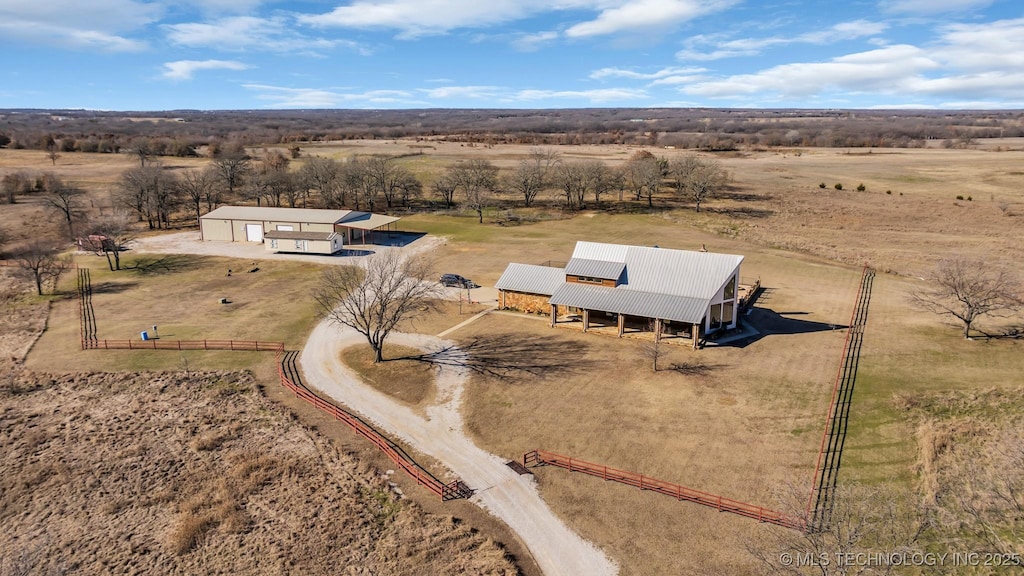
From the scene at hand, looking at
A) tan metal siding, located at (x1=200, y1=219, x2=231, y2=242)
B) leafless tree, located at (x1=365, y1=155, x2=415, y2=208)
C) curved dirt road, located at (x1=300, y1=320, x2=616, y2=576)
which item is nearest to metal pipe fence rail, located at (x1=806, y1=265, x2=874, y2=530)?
curved dirt road, located at (x1=300, y1=320, x2=616, y2=576)

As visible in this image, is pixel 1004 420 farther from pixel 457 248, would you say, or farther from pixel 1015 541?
pixel 457 248

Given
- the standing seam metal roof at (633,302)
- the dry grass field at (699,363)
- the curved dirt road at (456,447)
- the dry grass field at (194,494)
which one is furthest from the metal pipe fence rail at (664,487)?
the standing seam metal roof at (633,302)

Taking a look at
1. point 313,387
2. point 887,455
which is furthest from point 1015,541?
point 313,387

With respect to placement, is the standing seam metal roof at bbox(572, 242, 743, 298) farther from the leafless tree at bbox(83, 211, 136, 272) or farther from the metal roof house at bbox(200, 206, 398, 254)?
the leafless tree at bbox(83, 211, 136, 272)

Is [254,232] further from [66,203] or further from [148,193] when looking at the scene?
[66,203]


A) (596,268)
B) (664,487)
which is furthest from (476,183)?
(664,487)

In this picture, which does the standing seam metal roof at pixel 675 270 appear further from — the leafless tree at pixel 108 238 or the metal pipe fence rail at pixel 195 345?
the leafless tree at pixel 108 238

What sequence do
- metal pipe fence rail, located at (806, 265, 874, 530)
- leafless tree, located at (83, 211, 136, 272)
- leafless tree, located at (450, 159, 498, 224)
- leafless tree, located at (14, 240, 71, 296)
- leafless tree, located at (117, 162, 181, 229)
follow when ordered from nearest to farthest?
1. metal pipe fence rail, located at (806, 265, 874, 530)
2. leafless tree, located at (14, 240, 71, 296)
3. leafless tree, located at (83, 211, 136, 272)
4. leafless tree, located at (117, 162, 181, 229)
5. leafless tree, located at (450, 159, 498, 224)

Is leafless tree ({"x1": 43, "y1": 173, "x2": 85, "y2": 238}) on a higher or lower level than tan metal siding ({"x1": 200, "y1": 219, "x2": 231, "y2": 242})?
higher
